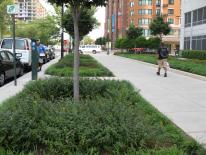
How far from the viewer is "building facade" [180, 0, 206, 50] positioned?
45438mm

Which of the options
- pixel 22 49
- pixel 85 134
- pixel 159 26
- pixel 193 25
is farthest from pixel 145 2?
pixel 85 134

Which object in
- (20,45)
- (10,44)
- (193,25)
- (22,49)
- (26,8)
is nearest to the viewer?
(22,49)

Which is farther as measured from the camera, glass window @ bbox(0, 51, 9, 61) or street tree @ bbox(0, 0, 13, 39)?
street tree @ bbox(0, 0, 13, 39)

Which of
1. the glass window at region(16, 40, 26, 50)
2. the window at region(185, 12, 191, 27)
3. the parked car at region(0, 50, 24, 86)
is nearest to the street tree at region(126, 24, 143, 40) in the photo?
the window at region(185, 12, 191, 27)

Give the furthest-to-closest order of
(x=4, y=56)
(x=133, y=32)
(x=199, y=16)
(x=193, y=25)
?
1. (x=133, y=32)
2. (x=193, y=25)
3. (x=199, y=16)
4. (x=4, y=56)

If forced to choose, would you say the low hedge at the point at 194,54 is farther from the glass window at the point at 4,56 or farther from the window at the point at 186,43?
the glass window at the point at 4,56

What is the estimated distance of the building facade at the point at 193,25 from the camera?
45.4 metres

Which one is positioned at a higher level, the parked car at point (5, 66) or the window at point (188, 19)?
the window at point (188, 19)

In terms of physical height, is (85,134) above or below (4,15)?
below

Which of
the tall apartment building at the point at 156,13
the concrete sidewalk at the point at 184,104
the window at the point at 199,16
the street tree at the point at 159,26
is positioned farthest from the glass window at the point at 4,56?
the tall apartment building at the point at 156,13

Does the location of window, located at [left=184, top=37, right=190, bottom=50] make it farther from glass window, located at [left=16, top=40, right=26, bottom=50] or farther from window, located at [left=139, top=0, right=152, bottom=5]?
window, located at [left=139, top=0, right=152, bottom=5]

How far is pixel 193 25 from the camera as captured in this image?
162 feet

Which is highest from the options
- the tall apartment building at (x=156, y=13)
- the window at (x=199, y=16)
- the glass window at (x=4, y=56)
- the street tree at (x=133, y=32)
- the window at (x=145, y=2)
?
the window at (x=145, y=2)

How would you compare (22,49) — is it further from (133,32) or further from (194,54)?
(133,32)
